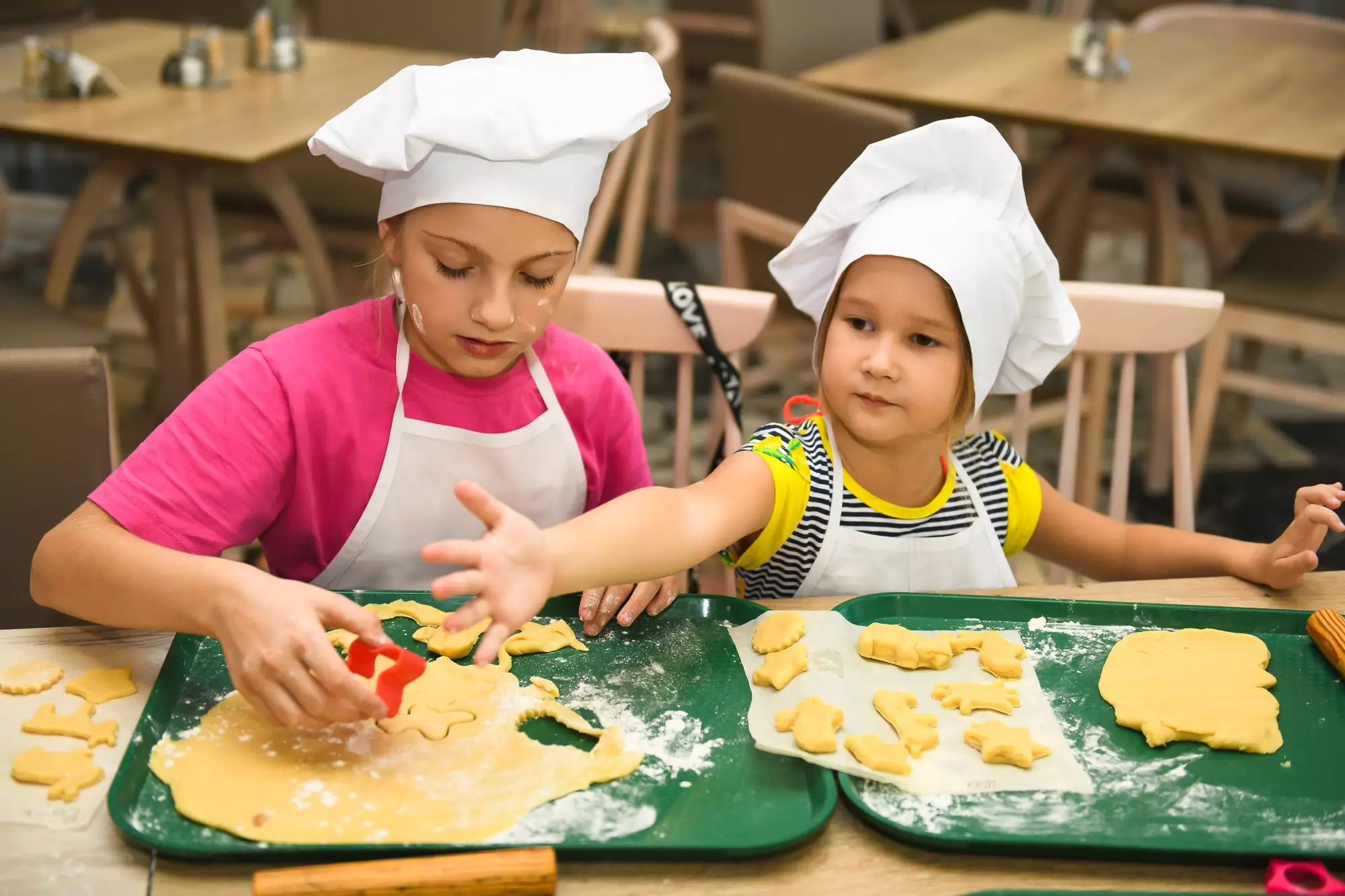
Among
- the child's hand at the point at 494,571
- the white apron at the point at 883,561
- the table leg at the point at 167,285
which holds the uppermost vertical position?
the child's hand at the point at 494,571

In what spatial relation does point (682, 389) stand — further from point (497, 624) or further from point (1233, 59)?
point (1233, 59)

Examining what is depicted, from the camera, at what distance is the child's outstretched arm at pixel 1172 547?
4.29 feet

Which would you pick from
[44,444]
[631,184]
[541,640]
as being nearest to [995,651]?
[541,640]

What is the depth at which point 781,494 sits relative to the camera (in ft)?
4.63

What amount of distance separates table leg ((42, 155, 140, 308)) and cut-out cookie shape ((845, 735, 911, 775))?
7.58 feet

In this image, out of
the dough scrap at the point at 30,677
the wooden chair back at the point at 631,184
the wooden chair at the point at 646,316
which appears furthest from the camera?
the wooden chair back at the point at 631,184

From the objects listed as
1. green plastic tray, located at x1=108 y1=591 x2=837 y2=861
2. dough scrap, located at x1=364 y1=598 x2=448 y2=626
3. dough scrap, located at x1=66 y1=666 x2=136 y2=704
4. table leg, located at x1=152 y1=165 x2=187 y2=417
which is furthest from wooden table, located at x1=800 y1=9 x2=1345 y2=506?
dough scrap, located at x1=66 y1=666 x2=136 y2=704

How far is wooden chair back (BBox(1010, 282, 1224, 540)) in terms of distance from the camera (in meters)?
1.61

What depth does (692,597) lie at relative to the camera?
49.5 inches

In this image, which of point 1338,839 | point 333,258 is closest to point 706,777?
point 1338,839

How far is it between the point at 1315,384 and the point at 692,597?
3.24 metres

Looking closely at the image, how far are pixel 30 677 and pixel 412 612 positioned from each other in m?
0.33

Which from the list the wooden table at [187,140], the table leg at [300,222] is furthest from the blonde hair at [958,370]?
the table leg at [300,222]

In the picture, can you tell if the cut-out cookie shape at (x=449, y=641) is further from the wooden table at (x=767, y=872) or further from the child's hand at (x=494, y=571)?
the wooden table at (x=767, y=872)
